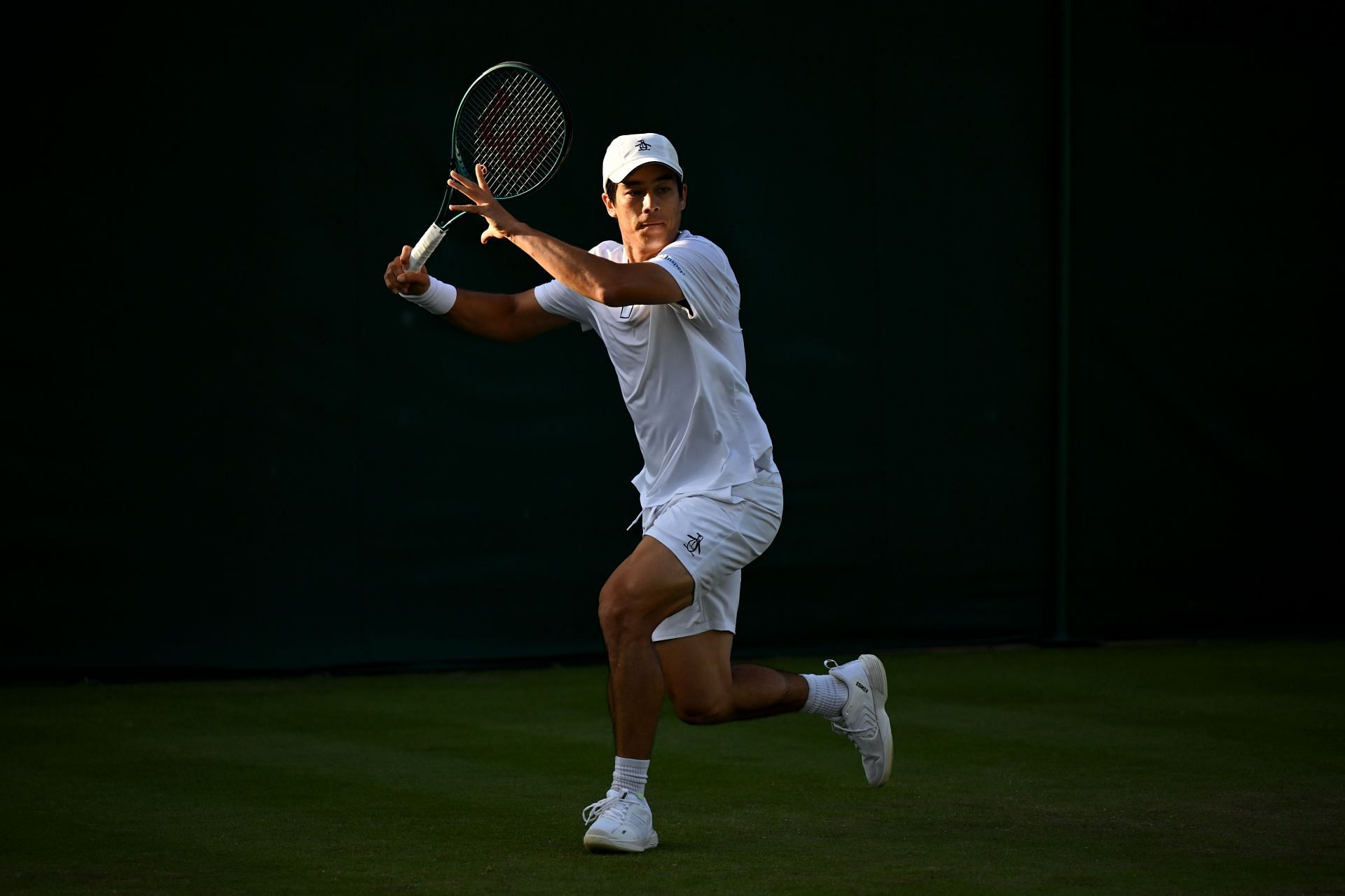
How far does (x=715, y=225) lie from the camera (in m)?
7.55

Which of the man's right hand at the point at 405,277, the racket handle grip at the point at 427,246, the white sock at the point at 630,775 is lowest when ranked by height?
the white sock at the point at 630,775

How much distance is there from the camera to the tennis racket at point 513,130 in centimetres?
452

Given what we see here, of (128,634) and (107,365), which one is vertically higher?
(107,365)

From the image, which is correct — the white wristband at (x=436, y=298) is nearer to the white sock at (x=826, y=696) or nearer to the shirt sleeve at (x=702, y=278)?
the shirt sleeve at (x=702, y=278)

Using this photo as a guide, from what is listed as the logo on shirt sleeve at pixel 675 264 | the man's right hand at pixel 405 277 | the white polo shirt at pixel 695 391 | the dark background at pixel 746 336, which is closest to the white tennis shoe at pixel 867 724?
the white polo shirt at pixel 695 391

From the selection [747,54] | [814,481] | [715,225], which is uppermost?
[747,54]

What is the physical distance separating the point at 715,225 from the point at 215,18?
2.20 m

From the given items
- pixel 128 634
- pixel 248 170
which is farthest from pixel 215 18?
pixel 128 634

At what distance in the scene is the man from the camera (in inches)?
153

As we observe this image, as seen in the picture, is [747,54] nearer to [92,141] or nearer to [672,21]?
[672,21]

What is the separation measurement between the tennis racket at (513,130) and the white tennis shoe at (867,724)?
1.51 meters

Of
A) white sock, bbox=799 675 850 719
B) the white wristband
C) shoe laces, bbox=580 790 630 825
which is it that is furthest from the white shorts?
the white wristband

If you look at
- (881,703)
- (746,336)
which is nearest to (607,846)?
(881,703)

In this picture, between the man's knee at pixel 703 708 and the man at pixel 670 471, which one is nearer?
the man at pixel 670 471
